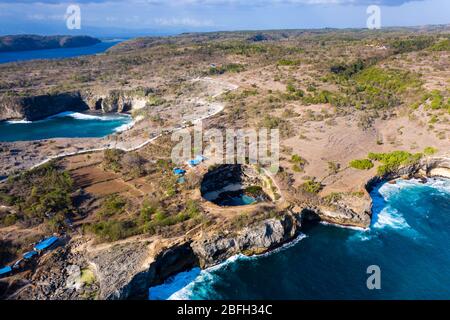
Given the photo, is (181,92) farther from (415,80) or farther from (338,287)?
(338,287)

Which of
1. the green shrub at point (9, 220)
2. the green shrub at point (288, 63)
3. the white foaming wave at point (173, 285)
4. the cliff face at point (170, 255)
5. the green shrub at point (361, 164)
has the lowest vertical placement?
the white foaming wave at point (173, 285)

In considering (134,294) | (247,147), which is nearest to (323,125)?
(247,147)

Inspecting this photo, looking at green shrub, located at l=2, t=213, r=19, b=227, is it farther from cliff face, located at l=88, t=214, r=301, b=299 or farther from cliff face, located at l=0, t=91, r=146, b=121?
cliff face, located at l=0, t=91, r=146, b=121

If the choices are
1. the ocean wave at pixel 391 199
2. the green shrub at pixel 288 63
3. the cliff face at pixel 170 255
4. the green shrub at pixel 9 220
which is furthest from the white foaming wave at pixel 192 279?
the green shrub at pixel 288 63

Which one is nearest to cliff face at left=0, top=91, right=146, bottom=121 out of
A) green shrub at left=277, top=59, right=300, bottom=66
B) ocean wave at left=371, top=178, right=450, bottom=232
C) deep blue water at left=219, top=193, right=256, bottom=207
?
green shrub at left=277, top=59, right=300, bottom=66

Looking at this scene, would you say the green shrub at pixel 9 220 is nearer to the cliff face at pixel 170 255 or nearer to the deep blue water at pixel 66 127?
the cliff face at pixel 170 255

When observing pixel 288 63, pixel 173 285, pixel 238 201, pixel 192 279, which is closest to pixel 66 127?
pixel 238 201
